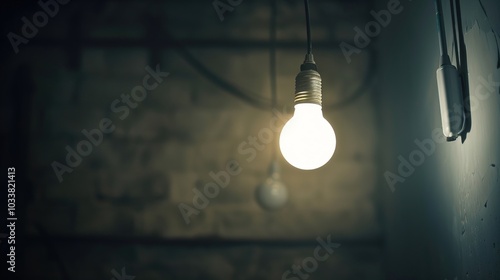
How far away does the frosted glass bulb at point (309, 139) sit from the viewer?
4.69 feet

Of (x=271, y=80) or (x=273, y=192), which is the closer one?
(x=273, y=192)

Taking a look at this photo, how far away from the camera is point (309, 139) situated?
1.43m

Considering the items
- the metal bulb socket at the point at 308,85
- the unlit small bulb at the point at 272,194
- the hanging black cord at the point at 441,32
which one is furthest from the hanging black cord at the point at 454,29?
the unlit small bulb at the point at 272,194

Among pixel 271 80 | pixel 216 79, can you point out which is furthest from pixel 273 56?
pixel 216 79

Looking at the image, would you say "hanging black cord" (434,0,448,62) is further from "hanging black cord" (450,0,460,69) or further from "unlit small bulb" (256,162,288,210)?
"unlit small bulb" (256,162,288,210)

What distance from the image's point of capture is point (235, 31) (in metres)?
2.56

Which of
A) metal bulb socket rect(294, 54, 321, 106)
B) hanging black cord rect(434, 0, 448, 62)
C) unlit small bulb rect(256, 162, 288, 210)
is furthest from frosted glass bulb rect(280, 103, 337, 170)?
unlit small bulb rect(256, 162, 288, 210)

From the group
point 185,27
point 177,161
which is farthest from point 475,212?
point 185,27

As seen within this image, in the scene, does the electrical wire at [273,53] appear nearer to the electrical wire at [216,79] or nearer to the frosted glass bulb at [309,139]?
the electrical wire at [216,79]

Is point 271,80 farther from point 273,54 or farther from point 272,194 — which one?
point 272,194

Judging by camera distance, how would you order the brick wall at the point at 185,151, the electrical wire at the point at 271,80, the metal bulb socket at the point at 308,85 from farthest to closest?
the electrical wire at the point at 271,80 < the brick wall at the point at 185,151 < the metal bulb socket at the point at 308,85

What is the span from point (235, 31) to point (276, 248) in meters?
1.31

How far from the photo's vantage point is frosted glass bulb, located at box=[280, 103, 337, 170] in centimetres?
143

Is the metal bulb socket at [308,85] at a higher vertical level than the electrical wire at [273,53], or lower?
lower
